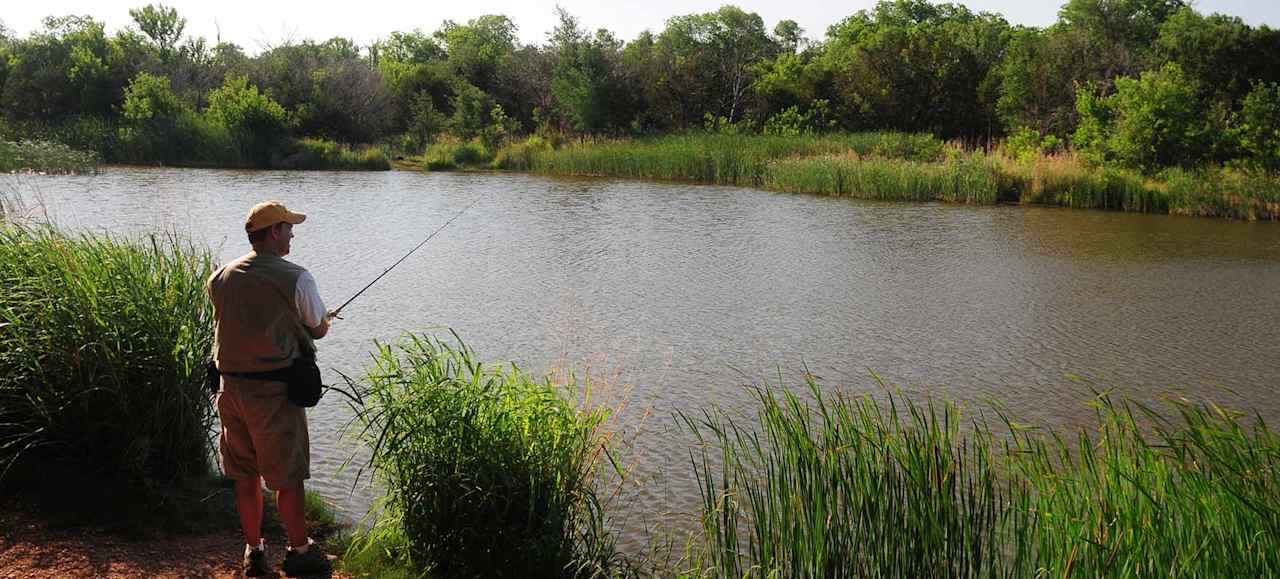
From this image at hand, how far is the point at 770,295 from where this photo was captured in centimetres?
1325

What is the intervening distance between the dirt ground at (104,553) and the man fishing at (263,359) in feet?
0.82

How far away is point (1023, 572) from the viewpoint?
165 inches

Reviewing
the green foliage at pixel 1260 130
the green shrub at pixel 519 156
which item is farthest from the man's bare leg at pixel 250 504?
the green shrub at pixel 519 156

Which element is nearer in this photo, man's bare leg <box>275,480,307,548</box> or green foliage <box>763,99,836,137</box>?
man's bare leg <box>275,480,307,548</box>

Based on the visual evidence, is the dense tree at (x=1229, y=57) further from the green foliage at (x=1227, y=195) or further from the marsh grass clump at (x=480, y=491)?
the marsh grass clump at (x=480, y=491)

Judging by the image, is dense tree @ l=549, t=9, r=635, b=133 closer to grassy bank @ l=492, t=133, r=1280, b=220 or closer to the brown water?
grassy bank @ l=492, t=133, r=1280, b=220

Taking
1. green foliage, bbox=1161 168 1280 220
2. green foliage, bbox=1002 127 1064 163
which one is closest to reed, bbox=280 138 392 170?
green foliage, bbox=1002 127 1064 163

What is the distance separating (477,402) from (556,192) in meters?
23.4

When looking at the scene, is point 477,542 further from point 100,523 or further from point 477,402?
point 100,523

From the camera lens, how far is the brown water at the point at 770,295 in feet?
29.5

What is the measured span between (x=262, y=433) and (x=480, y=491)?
36.5 inches

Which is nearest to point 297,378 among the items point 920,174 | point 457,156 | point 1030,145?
point 920,174

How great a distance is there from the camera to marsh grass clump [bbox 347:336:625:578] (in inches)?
181

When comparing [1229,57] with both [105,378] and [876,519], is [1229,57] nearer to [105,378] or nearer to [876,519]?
[876,519]
